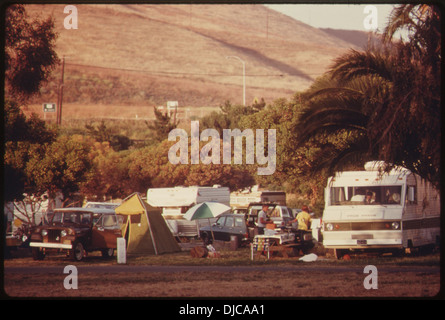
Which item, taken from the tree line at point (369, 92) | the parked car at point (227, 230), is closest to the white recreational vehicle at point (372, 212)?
the tree line at point (369, 92)

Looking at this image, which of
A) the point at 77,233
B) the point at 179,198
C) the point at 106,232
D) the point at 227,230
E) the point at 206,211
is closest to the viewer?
the point at 77,233

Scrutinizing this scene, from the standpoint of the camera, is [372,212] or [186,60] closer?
[372,212]

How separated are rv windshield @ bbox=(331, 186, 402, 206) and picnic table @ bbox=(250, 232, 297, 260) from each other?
1.77m

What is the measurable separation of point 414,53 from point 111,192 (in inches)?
1196

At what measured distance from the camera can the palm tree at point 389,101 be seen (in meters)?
12.8

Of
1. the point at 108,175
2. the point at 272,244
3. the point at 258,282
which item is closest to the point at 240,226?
the point at 272,244

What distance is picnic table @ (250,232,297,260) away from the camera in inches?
840

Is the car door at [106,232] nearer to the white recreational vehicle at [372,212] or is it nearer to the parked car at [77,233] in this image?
the parked car at [77,233]

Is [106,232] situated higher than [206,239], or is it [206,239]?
[106,232]

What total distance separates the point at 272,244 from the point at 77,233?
554 centimetres

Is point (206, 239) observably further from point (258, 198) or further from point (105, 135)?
point (105, 135)

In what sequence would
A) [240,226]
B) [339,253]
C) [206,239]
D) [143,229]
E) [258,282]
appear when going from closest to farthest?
[258,282] → [339,253] → [143,229] → [240,226] → [206,239]

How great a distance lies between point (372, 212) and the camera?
20516 mm
